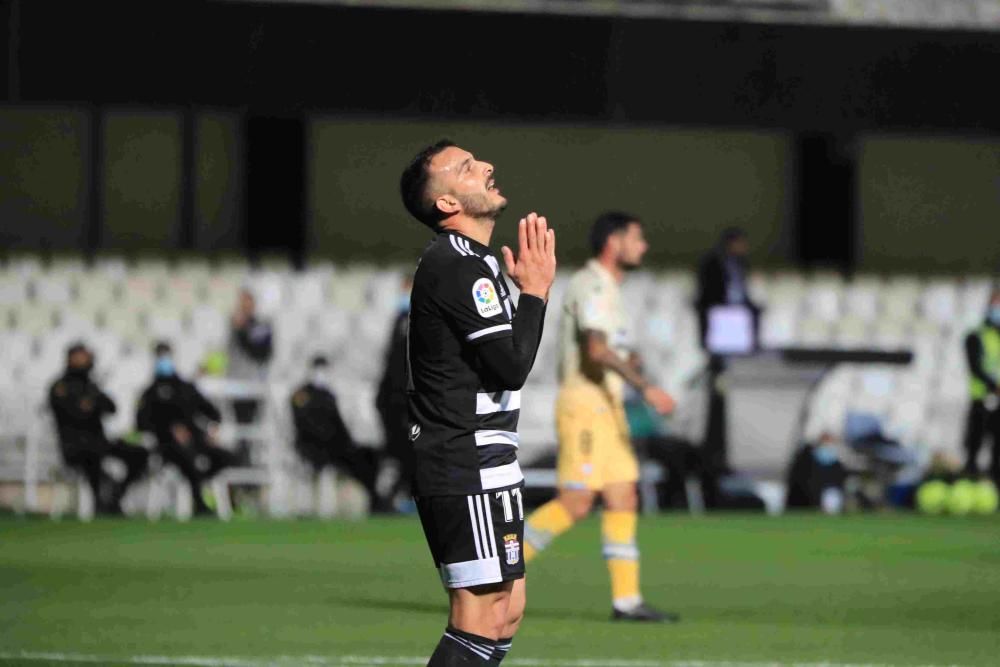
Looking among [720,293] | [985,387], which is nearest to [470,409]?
[720,293]

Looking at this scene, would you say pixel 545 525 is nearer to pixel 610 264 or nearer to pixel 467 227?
pixel 610 264

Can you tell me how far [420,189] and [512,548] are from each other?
104 cm

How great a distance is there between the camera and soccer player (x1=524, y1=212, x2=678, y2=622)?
10.2m

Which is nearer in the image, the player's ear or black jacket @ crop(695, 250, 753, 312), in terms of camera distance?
the player's ear

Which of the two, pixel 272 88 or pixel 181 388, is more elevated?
pixel 272 88

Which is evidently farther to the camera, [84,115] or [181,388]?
[84,115]

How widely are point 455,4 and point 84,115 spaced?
5590 mm

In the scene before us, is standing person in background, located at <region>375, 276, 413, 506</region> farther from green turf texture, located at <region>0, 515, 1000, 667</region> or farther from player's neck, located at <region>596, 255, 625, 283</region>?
player's neck, located at <region>596, 255, 625, 283</region>

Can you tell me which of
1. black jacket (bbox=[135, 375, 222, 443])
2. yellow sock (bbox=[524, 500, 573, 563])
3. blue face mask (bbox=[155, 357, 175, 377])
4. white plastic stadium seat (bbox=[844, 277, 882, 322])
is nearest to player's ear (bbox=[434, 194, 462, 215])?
yellow sock (bbox=[524, 500, 573, 563])

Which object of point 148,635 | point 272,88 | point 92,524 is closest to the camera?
point 148,635

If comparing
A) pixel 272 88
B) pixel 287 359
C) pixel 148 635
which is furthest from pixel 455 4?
pixel 148 635

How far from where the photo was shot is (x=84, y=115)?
973 inches

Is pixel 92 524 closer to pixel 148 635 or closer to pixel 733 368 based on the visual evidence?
pixel 733 368

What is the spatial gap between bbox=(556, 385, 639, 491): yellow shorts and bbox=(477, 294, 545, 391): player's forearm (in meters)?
4.83
